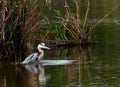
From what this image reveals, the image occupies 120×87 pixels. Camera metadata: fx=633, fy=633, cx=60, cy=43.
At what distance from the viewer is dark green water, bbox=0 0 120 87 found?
759 inches

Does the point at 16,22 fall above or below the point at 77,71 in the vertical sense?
above

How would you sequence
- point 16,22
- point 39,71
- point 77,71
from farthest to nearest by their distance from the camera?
point 16,22 → point 39,71 → point 77,71

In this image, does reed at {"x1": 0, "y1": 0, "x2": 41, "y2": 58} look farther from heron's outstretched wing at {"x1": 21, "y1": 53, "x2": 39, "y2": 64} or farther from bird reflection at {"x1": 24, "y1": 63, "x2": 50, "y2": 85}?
bird reflection at {"x1": 24, "y1": 63, "x2": 50, "y2": 85}

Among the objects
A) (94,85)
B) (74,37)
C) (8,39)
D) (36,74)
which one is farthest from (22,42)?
(94,85)

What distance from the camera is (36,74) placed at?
2156cm

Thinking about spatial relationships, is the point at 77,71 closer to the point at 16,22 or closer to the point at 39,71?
the point at 39,71

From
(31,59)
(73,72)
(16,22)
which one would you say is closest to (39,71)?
(73,72)

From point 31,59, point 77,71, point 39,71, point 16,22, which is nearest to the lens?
point 77,71

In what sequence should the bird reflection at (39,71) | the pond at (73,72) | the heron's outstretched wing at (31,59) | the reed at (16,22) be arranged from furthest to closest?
1. the reed at (16,22)
2. the heron's outstretched wing at (31,59)
3. the bird reflection at (39,71)
4. the pond at (73,72)

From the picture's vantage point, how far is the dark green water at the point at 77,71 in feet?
63.3

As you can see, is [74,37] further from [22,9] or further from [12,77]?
[12,77]

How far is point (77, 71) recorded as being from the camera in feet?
70.5

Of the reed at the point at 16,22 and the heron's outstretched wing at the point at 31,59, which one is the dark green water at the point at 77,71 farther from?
the reed at the point at 16,22

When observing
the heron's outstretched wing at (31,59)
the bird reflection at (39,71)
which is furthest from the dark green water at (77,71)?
the heron's outstretched wing at (31,59)
